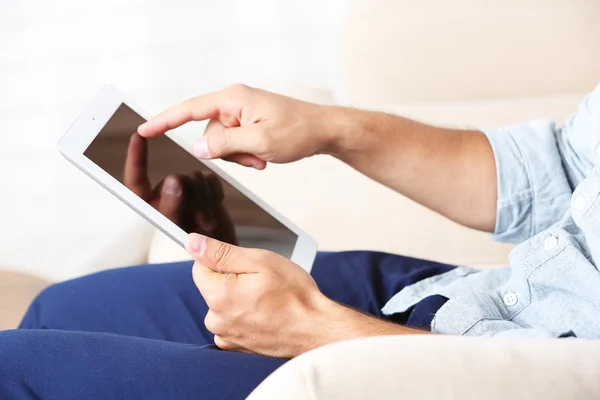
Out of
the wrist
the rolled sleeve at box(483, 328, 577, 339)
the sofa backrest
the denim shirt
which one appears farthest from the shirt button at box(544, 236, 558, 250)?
the sofa backrest

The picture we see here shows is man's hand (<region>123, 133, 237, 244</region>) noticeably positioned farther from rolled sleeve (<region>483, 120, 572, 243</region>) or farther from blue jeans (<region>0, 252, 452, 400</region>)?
rolled sleeve (<region>483, 120, 572, 243</region>)

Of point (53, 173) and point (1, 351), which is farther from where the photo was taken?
point (53, 173)

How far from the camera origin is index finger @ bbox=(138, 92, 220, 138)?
87 centimetres

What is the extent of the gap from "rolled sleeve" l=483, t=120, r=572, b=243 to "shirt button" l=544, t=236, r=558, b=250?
117 mm

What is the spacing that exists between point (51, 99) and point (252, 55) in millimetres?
553

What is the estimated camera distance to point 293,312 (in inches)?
27.7

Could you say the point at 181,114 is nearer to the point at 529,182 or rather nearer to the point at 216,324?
the point at 216,324

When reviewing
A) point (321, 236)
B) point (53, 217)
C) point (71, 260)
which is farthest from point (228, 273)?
point (53, 217)

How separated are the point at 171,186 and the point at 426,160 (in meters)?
0.32

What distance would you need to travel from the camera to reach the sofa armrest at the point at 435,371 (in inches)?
19.7

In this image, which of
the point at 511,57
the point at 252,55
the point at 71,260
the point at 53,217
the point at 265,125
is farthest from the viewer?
the point at 252,55

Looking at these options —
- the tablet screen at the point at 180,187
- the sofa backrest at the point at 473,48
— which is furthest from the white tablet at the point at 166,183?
the sofa backrest at the point at 473,48

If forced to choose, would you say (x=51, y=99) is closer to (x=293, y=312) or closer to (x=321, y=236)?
(x=321, y=236)

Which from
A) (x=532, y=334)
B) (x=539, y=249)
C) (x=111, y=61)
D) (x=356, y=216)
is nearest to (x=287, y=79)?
(x=111, y=61)
